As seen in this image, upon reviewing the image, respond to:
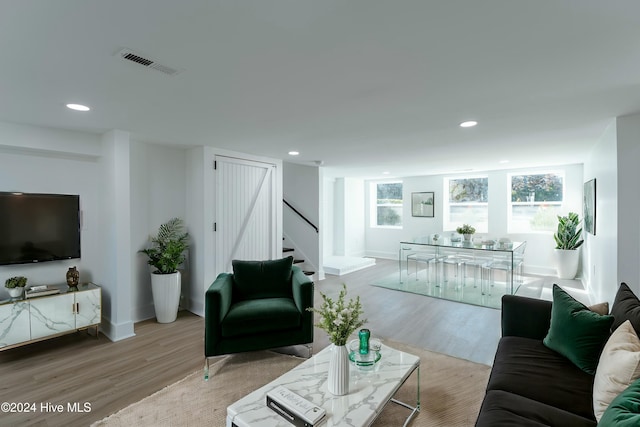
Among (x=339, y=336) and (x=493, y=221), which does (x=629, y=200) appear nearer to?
(x=339, y=336)

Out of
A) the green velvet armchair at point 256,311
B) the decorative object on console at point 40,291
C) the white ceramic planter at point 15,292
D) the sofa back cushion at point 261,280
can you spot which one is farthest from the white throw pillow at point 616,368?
the white ceramic planter at point 15,292

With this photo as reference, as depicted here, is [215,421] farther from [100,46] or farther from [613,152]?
[613,152]

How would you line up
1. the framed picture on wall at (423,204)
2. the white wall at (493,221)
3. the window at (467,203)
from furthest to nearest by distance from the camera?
the framed picture on wall at (423,204) < the window at (467,203) < the white wall at (493,221)

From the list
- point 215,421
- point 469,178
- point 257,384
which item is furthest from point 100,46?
point 469,178

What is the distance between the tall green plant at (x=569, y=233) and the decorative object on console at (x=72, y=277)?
25.4ft

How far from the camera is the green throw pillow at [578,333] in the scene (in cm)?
176

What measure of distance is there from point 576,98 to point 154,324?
4.87 m

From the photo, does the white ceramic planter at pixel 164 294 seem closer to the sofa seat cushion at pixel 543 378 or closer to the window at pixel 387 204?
the sofa seat cushion at pixel 543 378

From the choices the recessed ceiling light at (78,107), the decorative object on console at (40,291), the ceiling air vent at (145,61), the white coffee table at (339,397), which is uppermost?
the recessed ceiling light at (78,107)

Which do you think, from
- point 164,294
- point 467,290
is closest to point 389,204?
point 467,290

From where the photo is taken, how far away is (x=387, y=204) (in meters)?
8.80

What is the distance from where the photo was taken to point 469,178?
24.3ft

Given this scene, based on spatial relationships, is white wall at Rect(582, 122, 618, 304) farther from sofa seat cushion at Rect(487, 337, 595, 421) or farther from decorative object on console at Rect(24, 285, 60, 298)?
decorative object on console at Rect(24, 285, 60, 298)

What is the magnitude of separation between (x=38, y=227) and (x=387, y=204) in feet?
24.4
